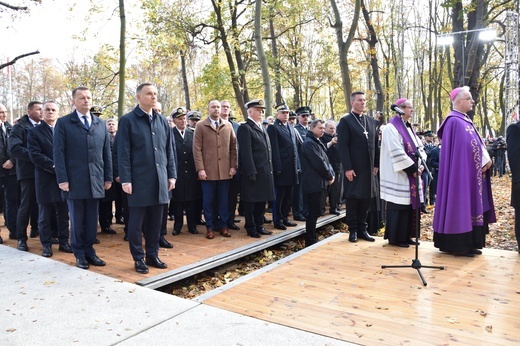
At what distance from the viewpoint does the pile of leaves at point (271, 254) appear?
5.13m

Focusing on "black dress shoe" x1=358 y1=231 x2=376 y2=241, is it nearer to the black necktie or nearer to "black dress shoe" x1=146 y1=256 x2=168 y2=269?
"black dress shoe" x1=146 y1=256 x2=168 y2=269

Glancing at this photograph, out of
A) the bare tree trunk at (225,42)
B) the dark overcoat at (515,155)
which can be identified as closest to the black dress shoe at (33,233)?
the dark overcoat at (515,155)

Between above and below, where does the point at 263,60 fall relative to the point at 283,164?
above

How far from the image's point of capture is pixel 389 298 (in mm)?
4023

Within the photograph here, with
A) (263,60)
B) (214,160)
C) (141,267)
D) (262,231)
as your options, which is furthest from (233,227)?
(263,60)

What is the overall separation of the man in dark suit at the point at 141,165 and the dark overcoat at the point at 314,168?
239 cm

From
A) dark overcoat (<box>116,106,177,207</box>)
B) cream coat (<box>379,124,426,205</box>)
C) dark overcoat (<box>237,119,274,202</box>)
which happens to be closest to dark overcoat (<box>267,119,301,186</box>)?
dark overcoat (<box>237,119,274,202</box>)

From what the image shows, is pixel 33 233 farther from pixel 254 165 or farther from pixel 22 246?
pixel 254 165

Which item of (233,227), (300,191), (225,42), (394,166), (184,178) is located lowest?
(233,227)

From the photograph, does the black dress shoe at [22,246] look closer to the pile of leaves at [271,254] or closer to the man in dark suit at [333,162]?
the pile of leaves at [271,254]

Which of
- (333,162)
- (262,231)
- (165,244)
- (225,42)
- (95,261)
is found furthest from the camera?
(225,42)

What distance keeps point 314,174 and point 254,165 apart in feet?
3.16

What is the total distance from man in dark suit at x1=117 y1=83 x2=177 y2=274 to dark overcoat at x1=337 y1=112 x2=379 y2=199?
2643mm

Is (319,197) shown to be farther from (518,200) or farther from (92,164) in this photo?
(92,164)
